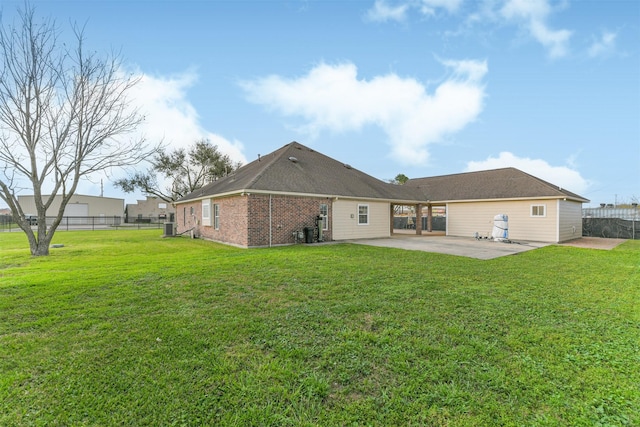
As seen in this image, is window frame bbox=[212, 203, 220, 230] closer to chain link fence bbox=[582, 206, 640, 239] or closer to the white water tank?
the white water tank

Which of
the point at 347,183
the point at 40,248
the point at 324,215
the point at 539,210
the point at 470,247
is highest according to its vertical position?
the point at 347,183

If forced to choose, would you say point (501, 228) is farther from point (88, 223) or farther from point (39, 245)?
point (88, 223)

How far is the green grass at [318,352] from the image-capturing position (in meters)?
2.24

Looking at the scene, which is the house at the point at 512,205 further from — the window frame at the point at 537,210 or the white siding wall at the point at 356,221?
the white siding wall at the point at 356,221

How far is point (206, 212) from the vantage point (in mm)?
15969

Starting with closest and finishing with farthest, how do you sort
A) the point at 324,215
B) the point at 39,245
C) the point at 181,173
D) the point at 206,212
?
the point at 39,245
the point at 324,215
the point at 206,212
the point at 181,173

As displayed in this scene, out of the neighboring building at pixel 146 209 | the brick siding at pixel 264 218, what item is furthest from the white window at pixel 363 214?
the neighboring building at pixel 146 209

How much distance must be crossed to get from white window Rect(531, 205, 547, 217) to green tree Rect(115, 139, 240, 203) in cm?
2988

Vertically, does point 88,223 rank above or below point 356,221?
below

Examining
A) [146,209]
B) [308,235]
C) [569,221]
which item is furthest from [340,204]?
[146,209]

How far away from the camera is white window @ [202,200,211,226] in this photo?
613 inches

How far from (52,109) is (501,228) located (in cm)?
2092

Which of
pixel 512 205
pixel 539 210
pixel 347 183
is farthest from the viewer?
pixel 347 183

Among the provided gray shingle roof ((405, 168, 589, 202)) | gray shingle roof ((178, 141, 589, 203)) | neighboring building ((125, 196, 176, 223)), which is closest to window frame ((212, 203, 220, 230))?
gray shingle roof ((178, 141, 589, 203))
